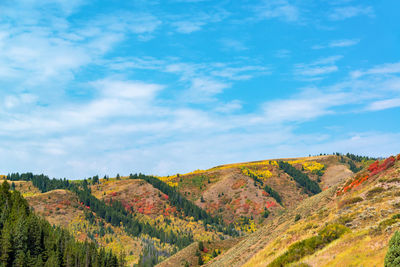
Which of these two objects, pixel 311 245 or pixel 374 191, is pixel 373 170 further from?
pixel 311 245

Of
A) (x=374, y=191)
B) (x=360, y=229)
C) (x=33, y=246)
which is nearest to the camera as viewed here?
(x=360, y=229)

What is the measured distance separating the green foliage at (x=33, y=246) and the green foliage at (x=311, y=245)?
8877cm

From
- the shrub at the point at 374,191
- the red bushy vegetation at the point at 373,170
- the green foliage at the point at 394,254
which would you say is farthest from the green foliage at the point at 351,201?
the green foliage at the point at 394,254

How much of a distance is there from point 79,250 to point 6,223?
85.5 feet

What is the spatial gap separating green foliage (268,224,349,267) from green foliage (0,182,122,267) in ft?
291

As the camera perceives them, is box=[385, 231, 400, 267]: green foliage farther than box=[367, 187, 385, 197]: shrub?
No

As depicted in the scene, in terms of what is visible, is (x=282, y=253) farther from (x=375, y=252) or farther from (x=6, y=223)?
(x=6, y=223)

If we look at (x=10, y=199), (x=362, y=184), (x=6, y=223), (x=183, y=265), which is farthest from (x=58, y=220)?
(x=362, y=184)

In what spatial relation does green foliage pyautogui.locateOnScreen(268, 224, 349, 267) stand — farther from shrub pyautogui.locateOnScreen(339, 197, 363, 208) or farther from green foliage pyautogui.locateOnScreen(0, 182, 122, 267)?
green foliage pyautogui.locateOnScreen(0, 182, 122, 267)

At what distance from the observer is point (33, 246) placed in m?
112

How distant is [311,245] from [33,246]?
104180mm

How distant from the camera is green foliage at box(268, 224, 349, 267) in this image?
36.1 meters

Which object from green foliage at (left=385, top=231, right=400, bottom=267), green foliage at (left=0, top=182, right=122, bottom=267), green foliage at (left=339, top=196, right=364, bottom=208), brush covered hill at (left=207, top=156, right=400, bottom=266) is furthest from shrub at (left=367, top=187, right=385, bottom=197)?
green foliage at (left=0, top=182, right=122, bottom=267)

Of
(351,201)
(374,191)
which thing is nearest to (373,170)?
(374,191)
